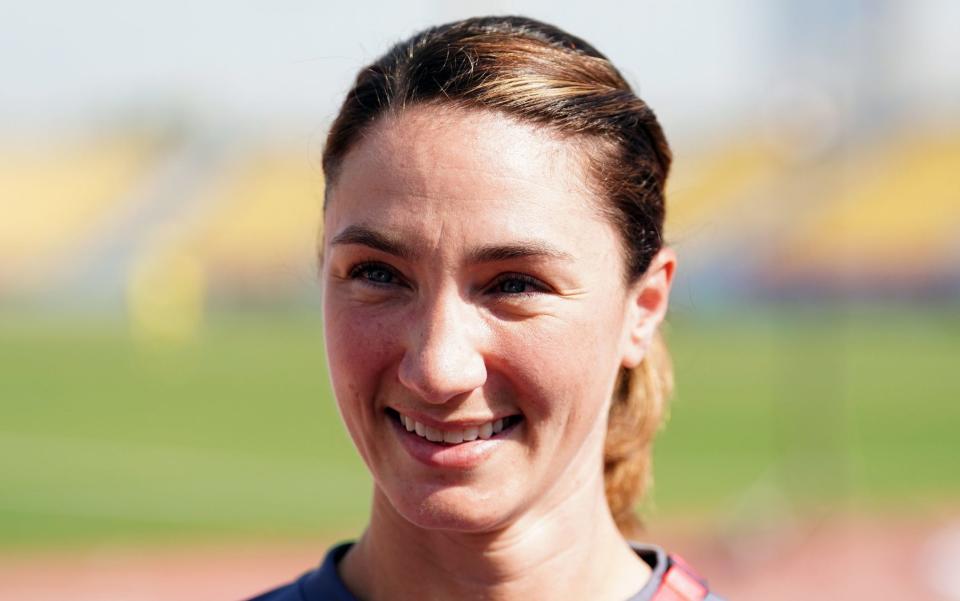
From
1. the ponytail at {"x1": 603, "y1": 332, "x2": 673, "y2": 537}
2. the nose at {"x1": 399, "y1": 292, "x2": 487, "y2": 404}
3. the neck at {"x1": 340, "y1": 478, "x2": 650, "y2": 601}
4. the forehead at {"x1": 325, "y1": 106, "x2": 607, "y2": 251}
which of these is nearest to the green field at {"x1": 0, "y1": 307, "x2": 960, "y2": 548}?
the ponytail at {"x1": 603, "y1": 332, "x2": 673, "y2": 537}

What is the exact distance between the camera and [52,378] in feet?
70.4

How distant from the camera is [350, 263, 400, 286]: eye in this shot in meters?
2.05

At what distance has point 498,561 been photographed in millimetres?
2170

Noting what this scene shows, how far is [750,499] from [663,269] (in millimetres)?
10332

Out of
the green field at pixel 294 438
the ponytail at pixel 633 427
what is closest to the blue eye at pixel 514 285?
the ponytail at pixel 633 427

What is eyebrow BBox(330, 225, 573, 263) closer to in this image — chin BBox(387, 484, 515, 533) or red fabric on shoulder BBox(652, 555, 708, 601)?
chin BBox(387, 484, 515, 533)

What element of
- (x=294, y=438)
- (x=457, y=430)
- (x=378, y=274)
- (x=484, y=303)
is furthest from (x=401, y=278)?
(x=294, y=438)

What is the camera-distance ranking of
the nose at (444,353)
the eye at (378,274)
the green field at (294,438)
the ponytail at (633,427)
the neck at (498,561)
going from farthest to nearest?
1. the green field at (294,438)
2. the ponytail at (633,427)
3. the neck at (498,561)
4. the eye at (378,274)
5. the nose at (444,353)

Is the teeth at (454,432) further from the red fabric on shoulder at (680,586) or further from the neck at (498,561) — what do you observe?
the red fabric on shoulder at (680,586)

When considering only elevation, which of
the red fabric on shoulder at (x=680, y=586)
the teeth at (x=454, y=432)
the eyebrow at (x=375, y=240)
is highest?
the eyebrow at (x=375, y=240)

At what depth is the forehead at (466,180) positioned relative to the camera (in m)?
1.98

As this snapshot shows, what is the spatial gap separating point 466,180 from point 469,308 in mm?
199

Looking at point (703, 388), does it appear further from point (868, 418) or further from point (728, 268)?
point (728, 268)

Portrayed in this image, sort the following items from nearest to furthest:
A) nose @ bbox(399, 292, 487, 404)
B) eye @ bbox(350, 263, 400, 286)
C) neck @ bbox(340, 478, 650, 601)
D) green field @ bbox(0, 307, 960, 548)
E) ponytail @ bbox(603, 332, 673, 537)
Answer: nose @ bbox(399, 292, 487, 404)
eye @ bbox(350, 263, 400, 286)
neck @ bbox(340, 478, 650, 601)
ponytail @ bbox(603, 332, 673, 537)
green field @ bbox(0, 307, 960, 548)
